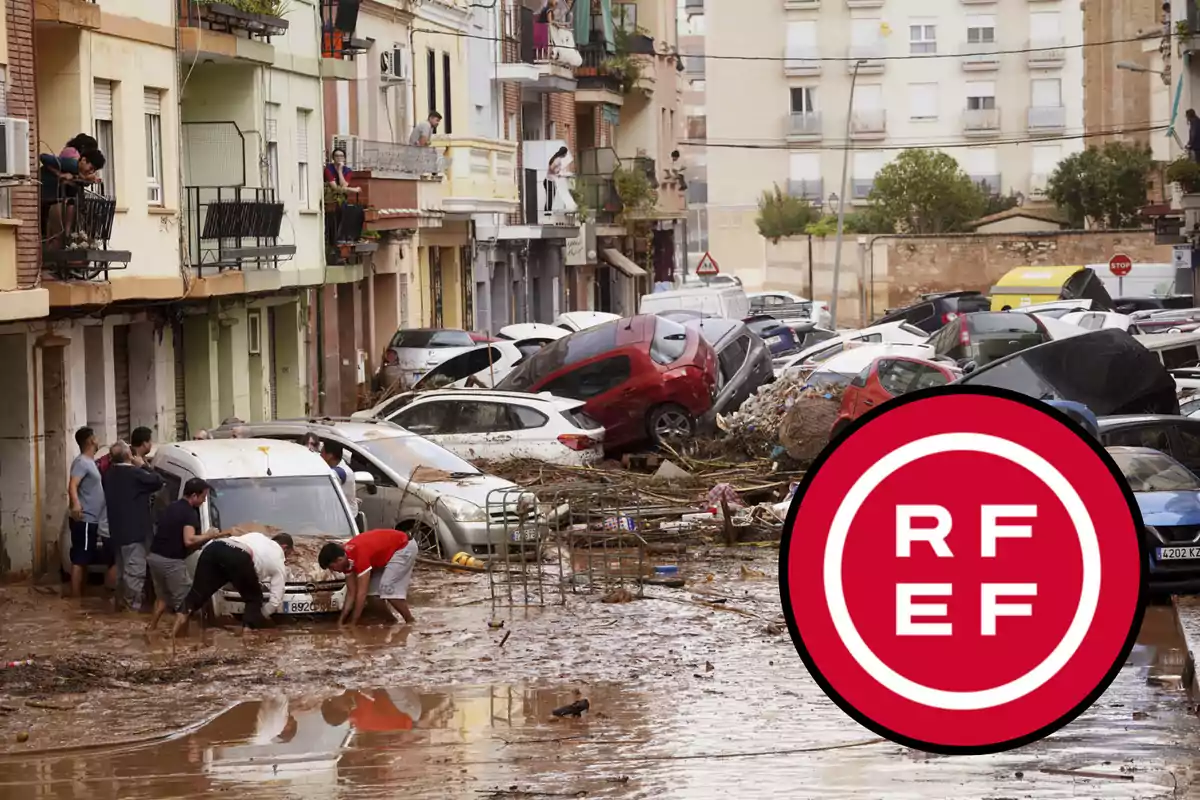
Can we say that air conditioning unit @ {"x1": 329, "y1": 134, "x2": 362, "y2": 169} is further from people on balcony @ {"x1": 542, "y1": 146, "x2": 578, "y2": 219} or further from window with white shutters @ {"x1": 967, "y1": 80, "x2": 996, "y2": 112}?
window with white shutters @ {"x1": 967, "y1": 80, "x2": 996, "y2": 112}

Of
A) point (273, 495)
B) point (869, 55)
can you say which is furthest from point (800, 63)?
point (273, 495)

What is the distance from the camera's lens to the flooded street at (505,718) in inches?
482

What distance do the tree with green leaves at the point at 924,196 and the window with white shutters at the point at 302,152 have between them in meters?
59.6

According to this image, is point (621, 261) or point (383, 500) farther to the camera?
point (621, 261)

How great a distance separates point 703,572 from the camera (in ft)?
74.8

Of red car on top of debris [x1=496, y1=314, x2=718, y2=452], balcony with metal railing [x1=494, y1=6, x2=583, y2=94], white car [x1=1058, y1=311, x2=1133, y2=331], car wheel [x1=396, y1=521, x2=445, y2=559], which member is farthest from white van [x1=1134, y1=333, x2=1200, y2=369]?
balcony with metal railing [x1=494, y1=6, x2=583, y2=94]

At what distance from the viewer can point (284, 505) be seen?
2027cm

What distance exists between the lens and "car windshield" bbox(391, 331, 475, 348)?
40.3 meters

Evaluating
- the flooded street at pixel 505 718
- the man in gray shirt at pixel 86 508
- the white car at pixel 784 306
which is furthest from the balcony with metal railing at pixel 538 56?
the flooded street at pixel 505 718

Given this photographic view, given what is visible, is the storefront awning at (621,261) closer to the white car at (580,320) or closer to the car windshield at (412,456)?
the white car at (580,320)

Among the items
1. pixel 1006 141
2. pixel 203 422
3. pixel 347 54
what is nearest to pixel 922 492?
pixel 203 422

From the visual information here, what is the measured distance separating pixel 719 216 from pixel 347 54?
224ft

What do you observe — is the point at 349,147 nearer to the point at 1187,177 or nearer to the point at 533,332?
the point at 533,332

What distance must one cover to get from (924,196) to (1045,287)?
33.6 meters
